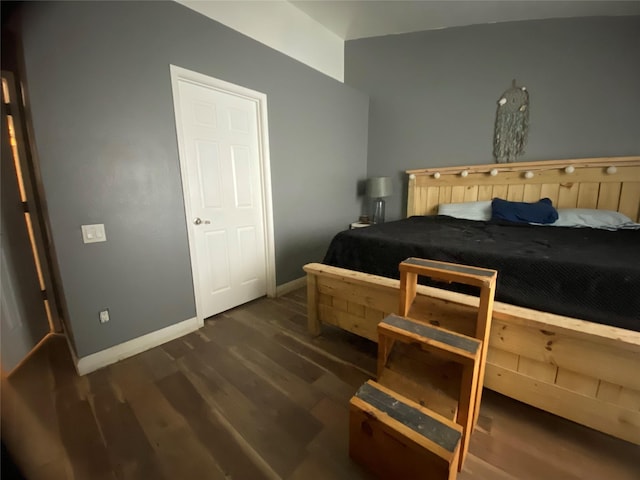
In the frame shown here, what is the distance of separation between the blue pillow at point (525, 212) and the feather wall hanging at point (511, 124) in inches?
24.5

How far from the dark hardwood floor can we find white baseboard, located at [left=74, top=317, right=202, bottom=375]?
6 cm

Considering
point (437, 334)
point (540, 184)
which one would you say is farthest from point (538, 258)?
point (540, 184)

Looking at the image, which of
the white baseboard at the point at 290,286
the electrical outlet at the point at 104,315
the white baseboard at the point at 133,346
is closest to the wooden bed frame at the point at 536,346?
the white baseboard at the point at 290,286

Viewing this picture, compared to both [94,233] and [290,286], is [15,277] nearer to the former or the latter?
[94,233]

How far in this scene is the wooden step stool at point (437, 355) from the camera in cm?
92

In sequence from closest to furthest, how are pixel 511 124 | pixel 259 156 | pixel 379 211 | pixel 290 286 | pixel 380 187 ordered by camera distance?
1. pixel 259 156
2. pixel 511 124
3. pixel 290 286
4. pixel 380 187
5. pixel 379 211

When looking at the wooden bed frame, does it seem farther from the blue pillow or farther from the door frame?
the blue pillow

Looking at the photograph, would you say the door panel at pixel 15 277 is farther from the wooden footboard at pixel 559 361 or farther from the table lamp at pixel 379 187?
the table lamp at pixel 379 187

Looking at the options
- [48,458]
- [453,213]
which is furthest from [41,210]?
[453,213]

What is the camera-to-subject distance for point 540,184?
2.54 m

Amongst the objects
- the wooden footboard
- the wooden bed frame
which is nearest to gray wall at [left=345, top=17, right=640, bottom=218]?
the wooden bed frame

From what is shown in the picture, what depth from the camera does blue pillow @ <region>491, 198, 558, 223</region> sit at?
2.20 meters

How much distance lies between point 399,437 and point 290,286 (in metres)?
2.08

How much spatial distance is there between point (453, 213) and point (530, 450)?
6.74 feet
